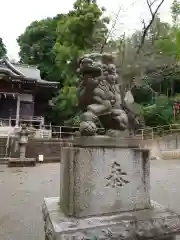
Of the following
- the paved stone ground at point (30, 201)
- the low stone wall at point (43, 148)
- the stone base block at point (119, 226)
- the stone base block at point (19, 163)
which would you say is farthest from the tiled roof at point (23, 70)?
the stone base block at point (119, 226)

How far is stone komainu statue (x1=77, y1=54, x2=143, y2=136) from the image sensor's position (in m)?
2.46

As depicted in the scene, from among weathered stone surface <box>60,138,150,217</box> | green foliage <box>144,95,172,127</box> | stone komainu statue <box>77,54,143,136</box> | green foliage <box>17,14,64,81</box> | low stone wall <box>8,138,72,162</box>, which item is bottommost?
low stone wall <box>8,138,72,162</box>

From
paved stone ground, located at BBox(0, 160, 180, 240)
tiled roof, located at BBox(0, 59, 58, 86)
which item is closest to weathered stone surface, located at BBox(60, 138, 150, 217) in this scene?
paved stone ground, located at BBox(0, 160, 180, 240)

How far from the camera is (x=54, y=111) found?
78.7 feet

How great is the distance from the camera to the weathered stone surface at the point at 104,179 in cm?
226

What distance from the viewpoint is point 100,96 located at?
257 cm

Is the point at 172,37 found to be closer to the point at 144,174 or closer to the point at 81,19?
the point at 81,19

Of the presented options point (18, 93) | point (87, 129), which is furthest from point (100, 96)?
point (18, 93)

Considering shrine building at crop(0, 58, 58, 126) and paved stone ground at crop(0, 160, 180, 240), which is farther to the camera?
shrine building at crop(0, 58, 58, 126)

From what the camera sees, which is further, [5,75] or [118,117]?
[5,75]

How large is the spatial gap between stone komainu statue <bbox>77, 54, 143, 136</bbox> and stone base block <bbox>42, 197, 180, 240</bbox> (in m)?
0.80

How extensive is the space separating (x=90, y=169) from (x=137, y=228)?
67cm

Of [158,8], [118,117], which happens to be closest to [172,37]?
[158,8]

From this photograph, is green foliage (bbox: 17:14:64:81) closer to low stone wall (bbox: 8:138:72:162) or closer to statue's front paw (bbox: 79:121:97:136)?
low stone wall (bbox: 8:138:72:162)
